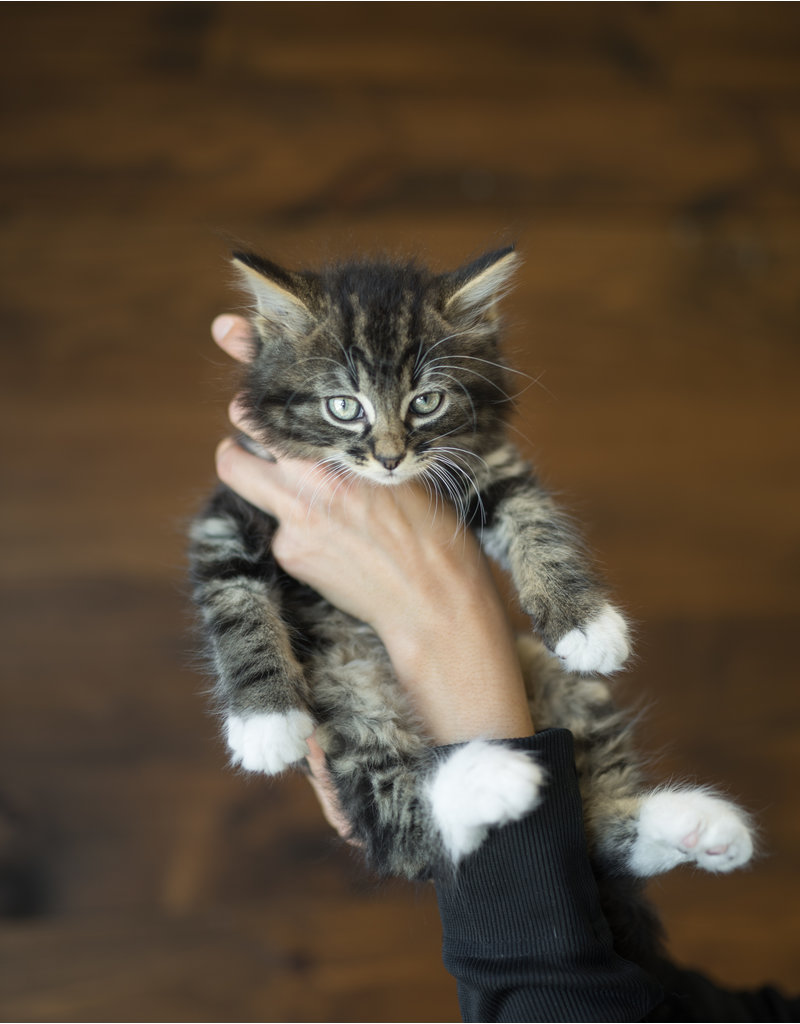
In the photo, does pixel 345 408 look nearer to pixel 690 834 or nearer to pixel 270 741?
pixel 270 741

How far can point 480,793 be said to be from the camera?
1.21 meters

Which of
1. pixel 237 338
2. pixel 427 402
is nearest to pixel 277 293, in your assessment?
pixel 237 338

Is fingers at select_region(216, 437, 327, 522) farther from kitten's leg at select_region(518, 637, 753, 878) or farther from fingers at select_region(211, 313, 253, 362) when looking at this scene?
kitten's leg at select_region(518, 637, 753, 878)

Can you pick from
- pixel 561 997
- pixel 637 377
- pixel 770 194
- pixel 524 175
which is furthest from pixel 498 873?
pixel 770 194

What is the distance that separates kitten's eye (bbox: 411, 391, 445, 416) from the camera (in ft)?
4.92

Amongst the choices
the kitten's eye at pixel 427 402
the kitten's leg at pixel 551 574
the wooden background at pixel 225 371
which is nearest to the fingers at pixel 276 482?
the kitten's eye at pixel 427 402

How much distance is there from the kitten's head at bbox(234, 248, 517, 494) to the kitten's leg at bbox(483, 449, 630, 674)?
10cm

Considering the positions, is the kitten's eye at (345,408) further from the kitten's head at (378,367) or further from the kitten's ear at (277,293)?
the kitten's ear at (277,293)

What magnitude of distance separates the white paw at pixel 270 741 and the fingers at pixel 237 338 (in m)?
0.73

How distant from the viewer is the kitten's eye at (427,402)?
150 cm

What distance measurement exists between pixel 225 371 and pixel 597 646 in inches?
67.7

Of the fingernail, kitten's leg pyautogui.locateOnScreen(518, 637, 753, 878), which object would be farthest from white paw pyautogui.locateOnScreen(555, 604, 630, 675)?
the fingernail

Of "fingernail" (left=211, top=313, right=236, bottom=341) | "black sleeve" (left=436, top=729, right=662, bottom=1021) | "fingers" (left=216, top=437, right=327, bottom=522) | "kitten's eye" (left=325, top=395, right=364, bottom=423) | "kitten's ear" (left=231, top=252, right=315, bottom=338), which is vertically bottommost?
"black sleeve" (left=436, top=729, right=662, bottom=1021)

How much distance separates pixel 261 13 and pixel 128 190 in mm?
867
